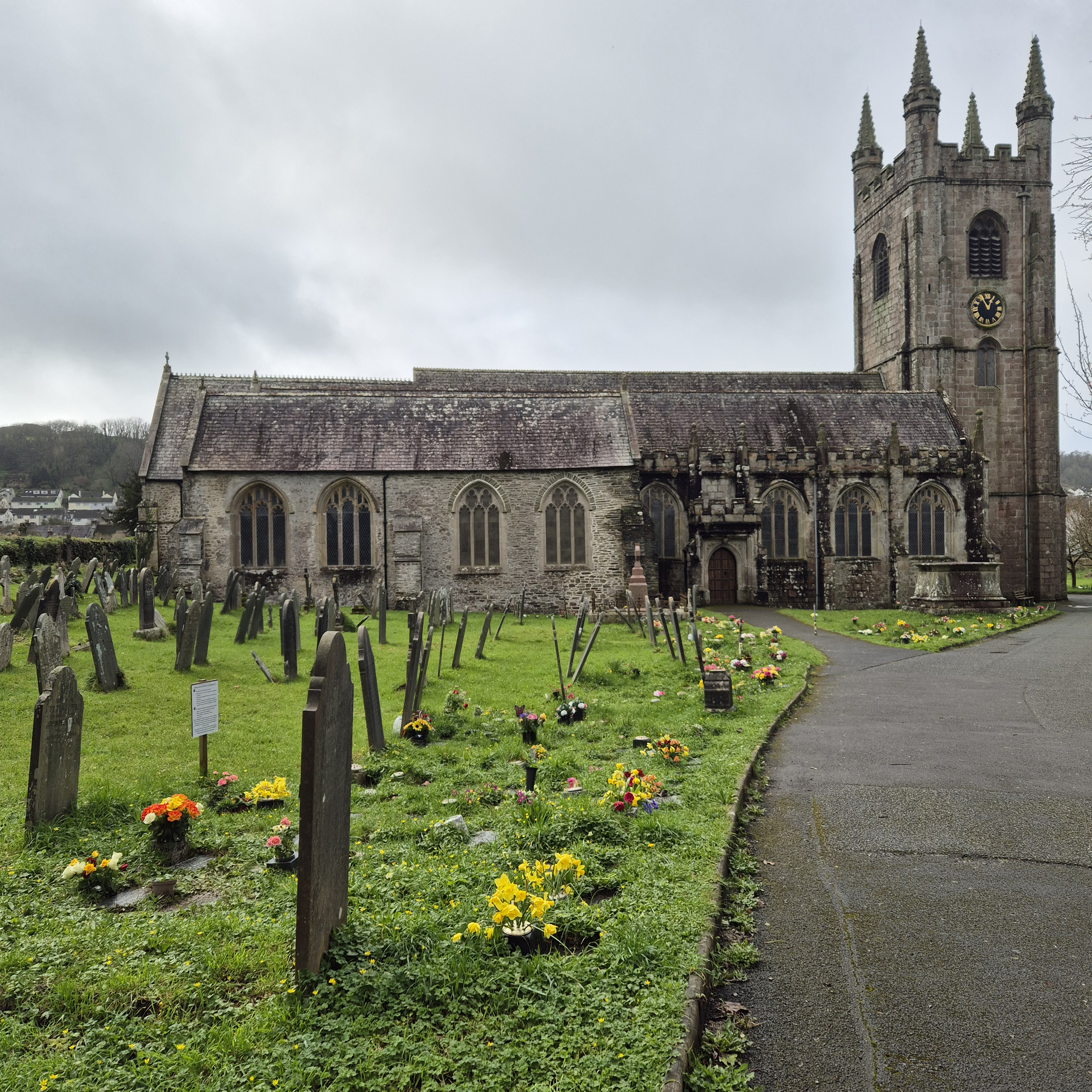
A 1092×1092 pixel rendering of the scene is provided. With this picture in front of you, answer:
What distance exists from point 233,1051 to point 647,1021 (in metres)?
1.90

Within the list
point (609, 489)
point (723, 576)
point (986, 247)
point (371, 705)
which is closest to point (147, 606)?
point (371, 705)

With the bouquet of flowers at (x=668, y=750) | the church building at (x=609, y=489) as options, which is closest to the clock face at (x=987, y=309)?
the church building at (x=609, y=489)

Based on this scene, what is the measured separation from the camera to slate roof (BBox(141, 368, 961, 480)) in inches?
989

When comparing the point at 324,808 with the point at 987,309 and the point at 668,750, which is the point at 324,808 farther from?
the point at 987,309

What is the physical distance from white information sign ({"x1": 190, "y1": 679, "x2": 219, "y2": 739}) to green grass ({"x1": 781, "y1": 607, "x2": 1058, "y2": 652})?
14.9m

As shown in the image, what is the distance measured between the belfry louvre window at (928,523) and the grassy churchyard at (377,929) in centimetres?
2291

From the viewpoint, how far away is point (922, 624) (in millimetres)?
19844

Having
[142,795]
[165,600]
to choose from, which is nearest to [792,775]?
[142,795]

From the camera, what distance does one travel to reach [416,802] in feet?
21.1

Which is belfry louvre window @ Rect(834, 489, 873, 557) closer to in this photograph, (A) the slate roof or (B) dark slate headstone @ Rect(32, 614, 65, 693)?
(A) the slate roof

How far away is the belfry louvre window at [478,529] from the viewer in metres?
25.5

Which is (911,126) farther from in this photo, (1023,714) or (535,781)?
(535,781)

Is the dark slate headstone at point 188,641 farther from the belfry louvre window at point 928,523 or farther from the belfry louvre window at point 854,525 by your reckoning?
the belfry louvre window at point 928,523

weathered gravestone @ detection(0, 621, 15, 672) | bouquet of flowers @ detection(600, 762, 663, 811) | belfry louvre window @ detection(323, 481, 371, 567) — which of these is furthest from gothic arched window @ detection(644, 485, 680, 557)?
bouquet of flowers @ detection(600, 762, 663, 811)
